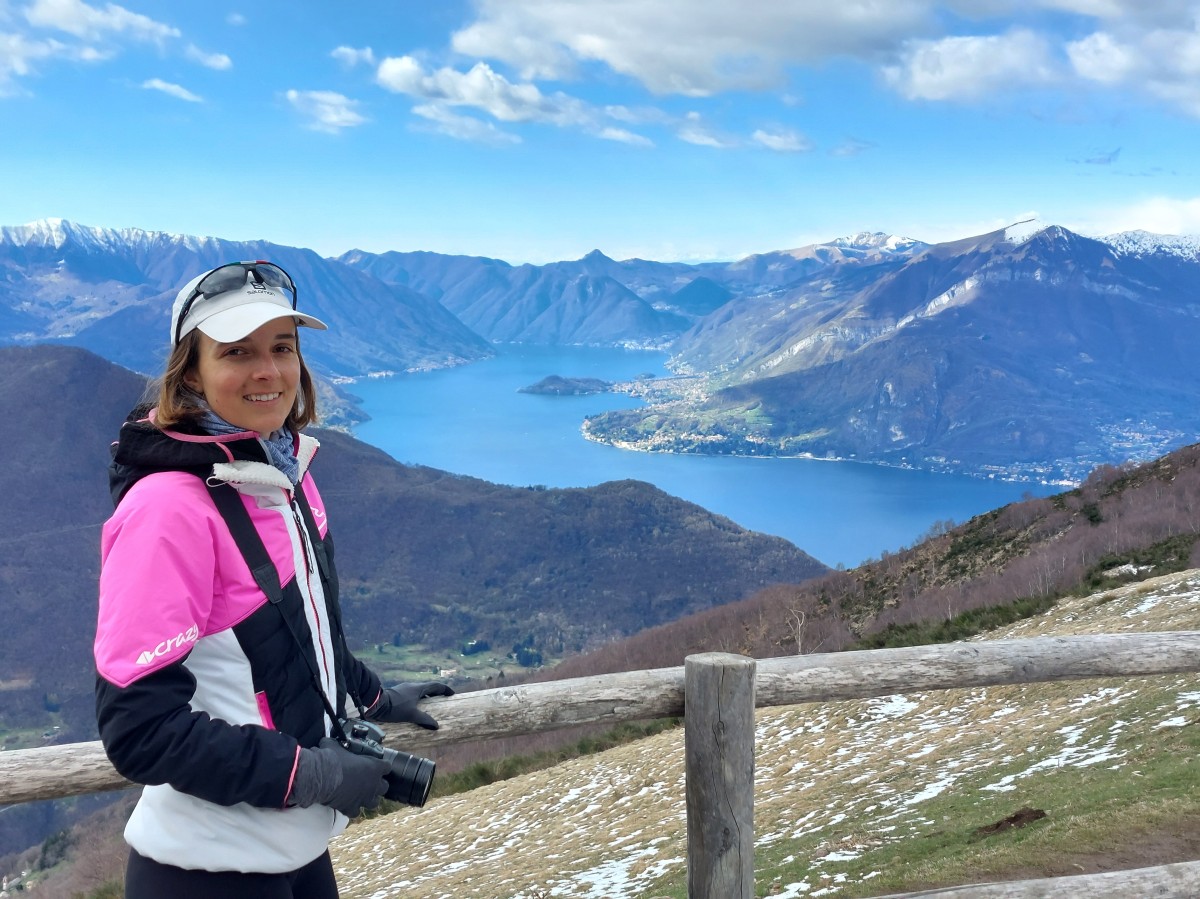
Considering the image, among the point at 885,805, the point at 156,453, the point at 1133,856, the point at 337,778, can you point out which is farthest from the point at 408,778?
the point at 885,805

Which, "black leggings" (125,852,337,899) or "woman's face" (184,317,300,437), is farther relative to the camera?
"woman's face" (184,317,300,437)

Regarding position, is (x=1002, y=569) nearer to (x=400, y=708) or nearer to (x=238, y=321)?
(x=400, y=708)

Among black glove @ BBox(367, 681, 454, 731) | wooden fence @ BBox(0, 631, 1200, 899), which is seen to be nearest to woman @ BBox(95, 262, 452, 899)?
black glove @ BBox(367, 681, 454, 731)

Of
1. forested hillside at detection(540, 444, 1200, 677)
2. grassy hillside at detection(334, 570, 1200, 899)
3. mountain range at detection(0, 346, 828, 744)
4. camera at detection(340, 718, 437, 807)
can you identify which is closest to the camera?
camera at detection(340, 718, 437, 807)

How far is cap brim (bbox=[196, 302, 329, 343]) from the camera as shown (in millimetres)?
2492

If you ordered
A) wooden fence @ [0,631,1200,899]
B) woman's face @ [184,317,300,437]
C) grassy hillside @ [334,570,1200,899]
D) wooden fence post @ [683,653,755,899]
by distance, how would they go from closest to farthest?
woman's face @ [184,317,300,437] → wooden fence @ [0,631,1200,899] → wooden fence post @ [683,653,755,899] → grassy hillside @ [334,570,1200,899]

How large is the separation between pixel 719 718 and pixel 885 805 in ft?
14.3

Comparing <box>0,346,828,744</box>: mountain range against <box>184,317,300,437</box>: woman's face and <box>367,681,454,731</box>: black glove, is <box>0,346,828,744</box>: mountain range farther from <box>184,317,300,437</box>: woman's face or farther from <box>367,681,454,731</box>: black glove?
<box>184,317,300,437</box>: woman's face

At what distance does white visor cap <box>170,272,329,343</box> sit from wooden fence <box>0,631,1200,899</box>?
5.65ft

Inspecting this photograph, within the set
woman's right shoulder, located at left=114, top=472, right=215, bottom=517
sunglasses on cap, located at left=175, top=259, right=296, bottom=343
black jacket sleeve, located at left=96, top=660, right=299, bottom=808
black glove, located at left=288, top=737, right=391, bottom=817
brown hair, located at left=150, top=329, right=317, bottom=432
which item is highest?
sunglasses on cap, located at left=175, top=259, right=296, bottom=343

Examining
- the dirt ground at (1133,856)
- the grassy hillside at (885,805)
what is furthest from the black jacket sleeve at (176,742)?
the dirt ground at (1133,856)

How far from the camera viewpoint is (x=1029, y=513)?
35.7 metres

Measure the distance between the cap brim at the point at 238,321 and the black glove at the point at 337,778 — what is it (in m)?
1.18

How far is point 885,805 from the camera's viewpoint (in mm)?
7012
